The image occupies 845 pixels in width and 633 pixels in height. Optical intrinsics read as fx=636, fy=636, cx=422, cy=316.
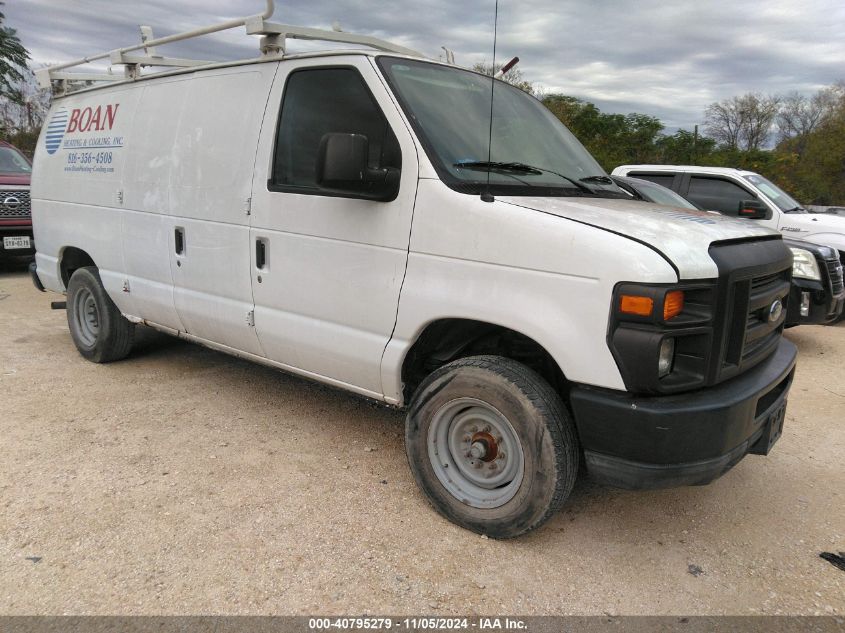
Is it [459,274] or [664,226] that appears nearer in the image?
[664,226]

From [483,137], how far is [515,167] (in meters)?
0.25

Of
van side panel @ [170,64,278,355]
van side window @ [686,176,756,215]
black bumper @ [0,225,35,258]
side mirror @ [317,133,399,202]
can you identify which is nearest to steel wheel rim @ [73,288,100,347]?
van side panel @ [170,64,278,355]

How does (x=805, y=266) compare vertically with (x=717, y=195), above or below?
below

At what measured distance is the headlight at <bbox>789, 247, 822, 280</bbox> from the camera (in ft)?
20.2

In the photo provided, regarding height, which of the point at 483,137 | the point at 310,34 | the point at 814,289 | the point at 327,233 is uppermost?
the point at 310,34

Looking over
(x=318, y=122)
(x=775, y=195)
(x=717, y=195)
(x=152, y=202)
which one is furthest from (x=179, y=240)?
(x=775, y=195)

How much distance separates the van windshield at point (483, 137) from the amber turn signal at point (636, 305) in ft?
2.93

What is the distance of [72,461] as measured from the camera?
3658 mm

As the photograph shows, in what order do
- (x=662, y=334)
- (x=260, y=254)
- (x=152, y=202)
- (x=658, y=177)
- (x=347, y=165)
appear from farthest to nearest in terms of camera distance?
(x=658, y=177) < (x=152, y=202) < (x=260, y=254) < (x=347, y=165) < (x=662, y=334)

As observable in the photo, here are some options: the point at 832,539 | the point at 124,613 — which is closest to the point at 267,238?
the point at 124,613

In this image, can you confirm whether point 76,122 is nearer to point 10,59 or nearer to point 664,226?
point 664,226

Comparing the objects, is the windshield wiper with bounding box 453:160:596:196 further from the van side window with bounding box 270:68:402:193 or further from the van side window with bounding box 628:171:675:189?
the van side window with bounding box 628:171:675:189

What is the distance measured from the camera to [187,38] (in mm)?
4332

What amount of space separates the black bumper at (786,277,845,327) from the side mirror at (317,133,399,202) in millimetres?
4763
